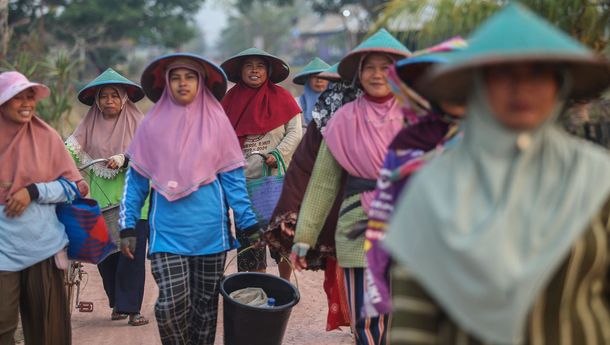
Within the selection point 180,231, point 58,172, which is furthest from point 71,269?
point 180,231

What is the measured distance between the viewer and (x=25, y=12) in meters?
22.5

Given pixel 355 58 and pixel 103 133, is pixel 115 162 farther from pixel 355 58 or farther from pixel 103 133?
pixel 355 58

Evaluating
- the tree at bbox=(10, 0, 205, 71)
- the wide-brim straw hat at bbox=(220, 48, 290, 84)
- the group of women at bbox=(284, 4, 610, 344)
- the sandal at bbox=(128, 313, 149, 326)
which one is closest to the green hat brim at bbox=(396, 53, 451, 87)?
the group of women at bbox=(284, 4, 610, 344)

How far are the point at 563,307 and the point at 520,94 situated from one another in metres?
0.67

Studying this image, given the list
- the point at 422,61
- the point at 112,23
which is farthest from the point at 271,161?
the point at 112,23

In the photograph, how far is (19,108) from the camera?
514 centimetres

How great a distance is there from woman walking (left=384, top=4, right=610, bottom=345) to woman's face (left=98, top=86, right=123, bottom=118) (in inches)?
196

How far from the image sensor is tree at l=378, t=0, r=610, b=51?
23.0 feet

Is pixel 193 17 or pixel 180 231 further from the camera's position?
pixel 193 17

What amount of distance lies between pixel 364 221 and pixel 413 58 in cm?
128

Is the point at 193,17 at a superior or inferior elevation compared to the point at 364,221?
superior

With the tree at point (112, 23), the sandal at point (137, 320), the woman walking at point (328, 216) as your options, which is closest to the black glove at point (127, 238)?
the woman walking at point (328, 216)

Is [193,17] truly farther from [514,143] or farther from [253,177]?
[514,143]

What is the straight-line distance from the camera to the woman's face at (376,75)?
471 cm
